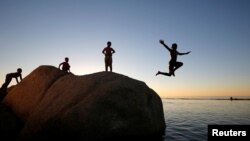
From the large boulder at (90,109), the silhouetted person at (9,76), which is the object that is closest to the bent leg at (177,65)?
the large boulder at (90,109)

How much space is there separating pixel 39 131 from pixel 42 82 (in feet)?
11.7

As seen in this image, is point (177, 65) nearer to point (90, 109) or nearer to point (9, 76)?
point (90, 109)

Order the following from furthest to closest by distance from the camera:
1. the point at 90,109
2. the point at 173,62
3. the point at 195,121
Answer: the point at 195,121
the point at 173,62
the point at 90,109

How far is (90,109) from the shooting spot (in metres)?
9.23

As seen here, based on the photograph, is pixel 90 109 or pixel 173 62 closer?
pixel 90 109

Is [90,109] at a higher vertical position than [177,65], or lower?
lower

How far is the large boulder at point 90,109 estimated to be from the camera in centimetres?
914

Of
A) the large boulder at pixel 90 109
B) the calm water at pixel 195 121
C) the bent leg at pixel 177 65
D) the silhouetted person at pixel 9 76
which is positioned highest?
the bent leg at pixel 177 65

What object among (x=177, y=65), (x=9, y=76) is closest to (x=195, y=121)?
(x=177, y=65)

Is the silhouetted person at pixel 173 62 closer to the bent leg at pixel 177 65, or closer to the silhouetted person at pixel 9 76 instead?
the bent leg at pixel 177 65

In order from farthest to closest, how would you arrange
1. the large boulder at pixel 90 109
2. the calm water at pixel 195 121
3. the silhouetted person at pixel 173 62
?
the calm water at pixel 195 121 → the silhouetted person at pixel 173 62 → the large boulder at pixel 90 109

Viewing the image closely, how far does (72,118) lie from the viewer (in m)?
9.14

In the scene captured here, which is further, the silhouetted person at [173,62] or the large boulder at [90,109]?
the silhouetted person at [173,62]

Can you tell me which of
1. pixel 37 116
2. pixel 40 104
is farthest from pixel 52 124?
pixel 40 104
